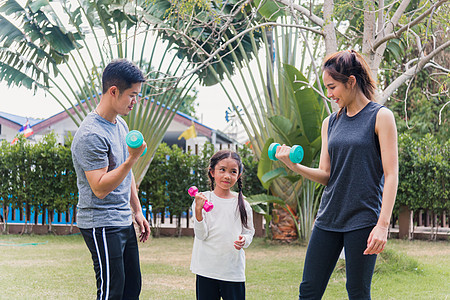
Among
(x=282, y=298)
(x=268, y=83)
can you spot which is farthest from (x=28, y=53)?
(x=282, y=298)

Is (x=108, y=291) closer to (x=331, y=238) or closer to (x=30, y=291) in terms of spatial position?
(x=331, y=238)

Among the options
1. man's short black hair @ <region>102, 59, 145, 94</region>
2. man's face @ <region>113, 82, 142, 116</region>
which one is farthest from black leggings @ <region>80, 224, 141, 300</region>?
man's short black hair @ <region>102, 59, 145, 94</region>

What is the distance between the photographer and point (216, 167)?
126 inches

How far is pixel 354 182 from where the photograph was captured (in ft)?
8.23

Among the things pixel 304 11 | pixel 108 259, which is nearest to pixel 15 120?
pixel 304 11

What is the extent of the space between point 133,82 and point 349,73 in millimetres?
1162

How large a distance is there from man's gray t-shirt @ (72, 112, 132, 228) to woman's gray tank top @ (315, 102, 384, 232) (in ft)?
3.71

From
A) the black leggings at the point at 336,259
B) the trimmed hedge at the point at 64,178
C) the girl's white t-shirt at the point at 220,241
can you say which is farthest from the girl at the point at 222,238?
the trimmed hedge at the point at 64,178

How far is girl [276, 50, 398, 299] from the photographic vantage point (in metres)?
2.42

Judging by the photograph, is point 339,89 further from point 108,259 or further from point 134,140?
point 108,259

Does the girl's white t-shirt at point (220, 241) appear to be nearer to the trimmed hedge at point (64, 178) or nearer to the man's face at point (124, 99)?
the man's face at point (124, 99)

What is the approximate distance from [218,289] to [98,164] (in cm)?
118

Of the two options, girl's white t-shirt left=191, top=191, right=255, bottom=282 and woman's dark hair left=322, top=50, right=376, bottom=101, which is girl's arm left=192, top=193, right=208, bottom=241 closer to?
girl's white t-shirt left=191, top=191, right=255, bottom=282

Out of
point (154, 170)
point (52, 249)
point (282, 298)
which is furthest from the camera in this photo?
point (154, 170)
